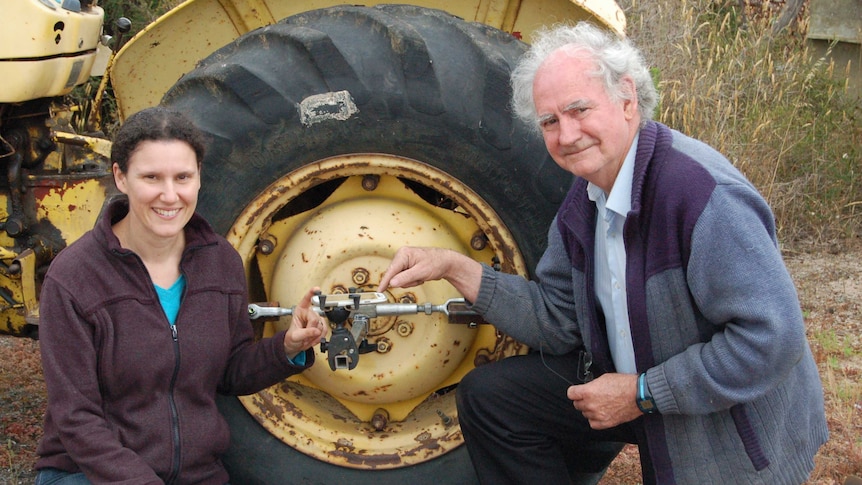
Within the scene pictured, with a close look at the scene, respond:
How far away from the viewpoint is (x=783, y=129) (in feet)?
18.6

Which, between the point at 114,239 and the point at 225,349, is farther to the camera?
the point at 225,349

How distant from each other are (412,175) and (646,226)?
2.18 ft

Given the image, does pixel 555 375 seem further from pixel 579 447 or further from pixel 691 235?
pixel 691 235

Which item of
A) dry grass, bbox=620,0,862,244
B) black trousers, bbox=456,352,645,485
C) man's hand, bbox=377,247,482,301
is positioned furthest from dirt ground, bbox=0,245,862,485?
man's hand, bbox=377,247,482,301

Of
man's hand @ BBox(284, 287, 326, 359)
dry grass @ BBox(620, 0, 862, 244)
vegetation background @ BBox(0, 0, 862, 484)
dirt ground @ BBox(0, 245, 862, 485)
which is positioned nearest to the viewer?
man's hand @ BBox(284, 287, 326, 359)

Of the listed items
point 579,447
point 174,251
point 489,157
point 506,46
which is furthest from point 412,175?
point 579,447

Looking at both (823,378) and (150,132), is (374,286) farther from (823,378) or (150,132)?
(823,378)

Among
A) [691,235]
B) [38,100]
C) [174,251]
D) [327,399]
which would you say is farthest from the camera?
[38,100]

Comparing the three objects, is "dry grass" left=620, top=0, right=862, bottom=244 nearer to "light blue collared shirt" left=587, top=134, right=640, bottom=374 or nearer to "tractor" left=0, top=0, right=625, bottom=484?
"tractor" left=0, top=0, right=625, bottom=484

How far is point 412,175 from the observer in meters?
2.52

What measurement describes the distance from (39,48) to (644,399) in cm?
210

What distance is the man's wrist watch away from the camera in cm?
217

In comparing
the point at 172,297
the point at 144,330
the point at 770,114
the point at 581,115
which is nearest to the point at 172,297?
the point at 172,297

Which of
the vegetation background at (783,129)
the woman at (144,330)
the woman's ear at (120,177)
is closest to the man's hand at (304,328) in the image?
the woman at (144,330)
